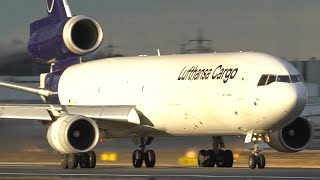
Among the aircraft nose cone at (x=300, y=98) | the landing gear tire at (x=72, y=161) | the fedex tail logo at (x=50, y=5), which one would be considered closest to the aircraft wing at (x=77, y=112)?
the landing gear tire at (x=72, y=161)

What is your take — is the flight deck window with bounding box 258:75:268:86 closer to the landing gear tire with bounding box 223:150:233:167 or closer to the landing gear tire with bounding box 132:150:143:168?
the landing gear tire with bounding box 223:150:233:167

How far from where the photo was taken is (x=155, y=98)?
44.1m

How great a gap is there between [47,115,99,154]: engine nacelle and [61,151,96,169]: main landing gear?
0.93m

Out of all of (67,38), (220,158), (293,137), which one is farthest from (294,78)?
(67,38)

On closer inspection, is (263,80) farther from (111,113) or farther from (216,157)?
(111,113)

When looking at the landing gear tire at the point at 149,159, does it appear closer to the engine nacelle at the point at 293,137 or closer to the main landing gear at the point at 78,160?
the main landing gear at the point at 78,160

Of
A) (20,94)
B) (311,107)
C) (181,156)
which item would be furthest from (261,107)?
(20,94)

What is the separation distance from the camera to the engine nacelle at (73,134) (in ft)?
138

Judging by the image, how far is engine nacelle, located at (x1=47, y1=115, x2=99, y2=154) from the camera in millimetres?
41938

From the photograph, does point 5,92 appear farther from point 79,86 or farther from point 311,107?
point 311,107

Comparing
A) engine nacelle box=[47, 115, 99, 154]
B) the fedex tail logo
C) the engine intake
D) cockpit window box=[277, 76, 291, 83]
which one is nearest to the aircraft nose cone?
cockpit window box=[277, 76, 291, 83]

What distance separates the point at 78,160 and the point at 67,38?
274 inches

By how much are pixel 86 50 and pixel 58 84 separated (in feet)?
6.27

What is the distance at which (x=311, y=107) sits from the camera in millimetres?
45812
